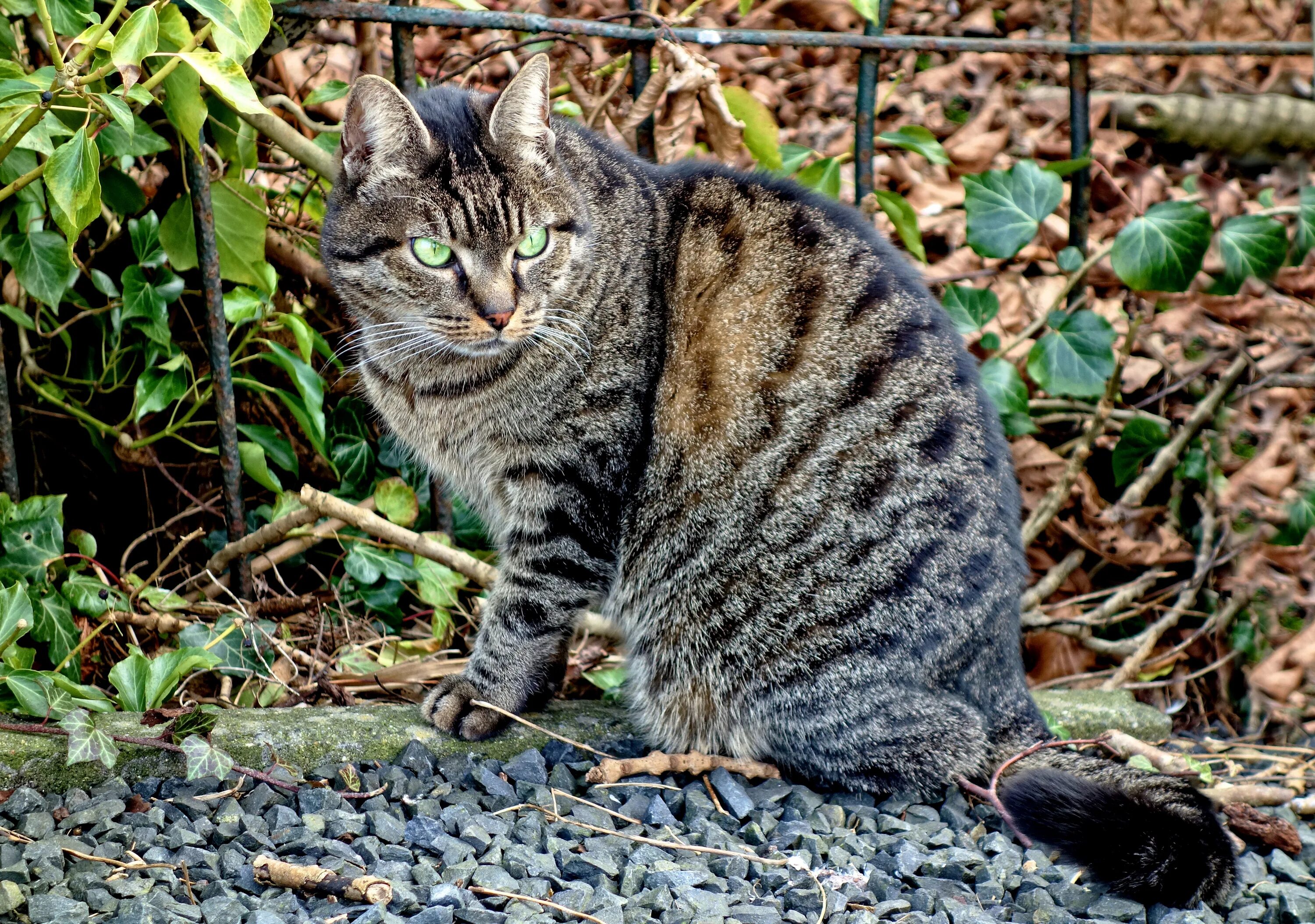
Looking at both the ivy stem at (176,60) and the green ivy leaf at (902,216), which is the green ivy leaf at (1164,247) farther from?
the ivy stem at (176,60)

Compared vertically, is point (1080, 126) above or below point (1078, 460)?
above

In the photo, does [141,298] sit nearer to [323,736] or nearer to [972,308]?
Answer: [323,736]

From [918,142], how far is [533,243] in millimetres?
1348

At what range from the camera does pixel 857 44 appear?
10.1ft

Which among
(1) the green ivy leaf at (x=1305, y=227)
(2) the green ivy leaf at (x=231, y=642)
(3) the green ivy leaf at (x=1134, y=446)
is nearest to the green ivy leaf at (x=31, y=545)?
(2) the green ivy leaf at (x=231, y=642)

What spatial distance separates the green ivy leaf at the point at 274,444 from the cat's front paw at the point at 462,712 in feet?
2.53

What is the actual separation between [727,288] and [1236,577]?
77.6 inches

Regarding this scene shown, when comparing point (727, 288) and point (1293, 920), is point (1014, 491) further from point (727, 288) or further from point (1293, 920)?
point (1293, 920)

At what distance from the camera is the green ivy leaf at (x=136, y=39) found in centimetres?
186

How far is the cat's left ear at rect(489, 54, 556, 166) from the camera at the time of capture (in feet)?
7.98

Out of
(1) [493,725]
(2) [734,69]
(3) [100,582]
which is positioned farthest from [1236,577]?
(3) [100,582]

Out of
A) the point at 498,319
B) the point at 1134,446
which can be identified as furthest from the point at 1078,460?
the point at 498,319

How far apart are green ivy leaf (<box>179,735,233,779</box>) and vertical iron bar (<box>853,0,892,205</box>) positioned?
2.18 m

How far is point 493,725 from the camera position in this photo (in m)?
2.42
